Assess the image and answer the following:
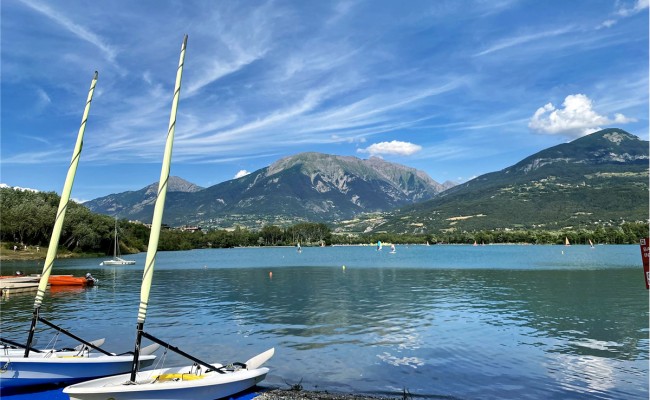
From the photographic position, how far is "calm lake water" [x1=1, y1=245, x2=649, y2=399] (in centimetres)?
2206

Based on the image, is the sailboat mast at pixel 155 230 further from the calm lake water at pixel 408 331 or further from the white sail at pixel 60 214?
the calm lake water at pixel 408 331

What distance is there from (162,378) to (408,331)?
2199cm

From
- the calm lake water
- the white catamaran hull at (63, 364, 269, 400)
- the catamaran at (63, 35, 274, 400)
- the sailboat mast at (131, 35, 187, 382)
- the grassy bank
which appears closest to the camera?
the white catamaran hull at (63, 364, 269, 400)

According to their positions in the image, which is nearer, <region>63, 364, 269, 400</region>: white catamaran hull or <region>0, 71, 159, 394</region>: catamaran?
Answer: <region>63, 364, 269, 400</region>: white catamaran hull

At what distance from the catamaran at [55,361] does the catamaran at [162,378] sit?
3947 millimetres

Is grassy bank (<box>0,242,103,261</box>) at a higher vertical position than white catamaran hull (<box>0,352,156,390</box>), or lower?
higher

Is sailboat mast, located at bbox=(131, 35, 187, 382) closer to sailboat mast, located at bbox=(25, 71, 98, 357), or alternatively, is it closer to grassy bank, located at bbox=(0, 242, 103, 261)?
sailboat mast, located at bbox=(25, 71, 98, 357)

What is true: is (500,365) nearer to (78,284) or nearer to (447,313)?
(447,313)

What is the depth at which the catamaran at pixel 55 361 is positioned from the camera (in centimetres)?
1825

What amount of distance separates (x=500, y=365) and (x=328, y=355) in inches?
398


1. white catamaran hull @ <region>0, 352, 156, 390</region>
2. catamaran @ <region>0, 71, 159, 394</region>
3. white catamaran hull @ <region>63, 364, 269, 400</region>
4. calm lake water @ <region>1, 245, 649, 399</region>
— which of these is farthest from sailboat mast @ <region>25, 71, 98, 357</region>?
calm lake water @ <region>1, 245, 649, 399</region>

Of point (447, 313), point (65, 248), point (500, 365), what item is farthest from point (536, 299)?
point (65, 248)

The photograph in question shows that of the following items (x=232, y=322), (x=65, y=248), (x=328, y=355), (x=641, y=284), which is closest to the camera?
(x=328, y=355)

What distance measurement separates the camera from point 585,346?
2847 cm
